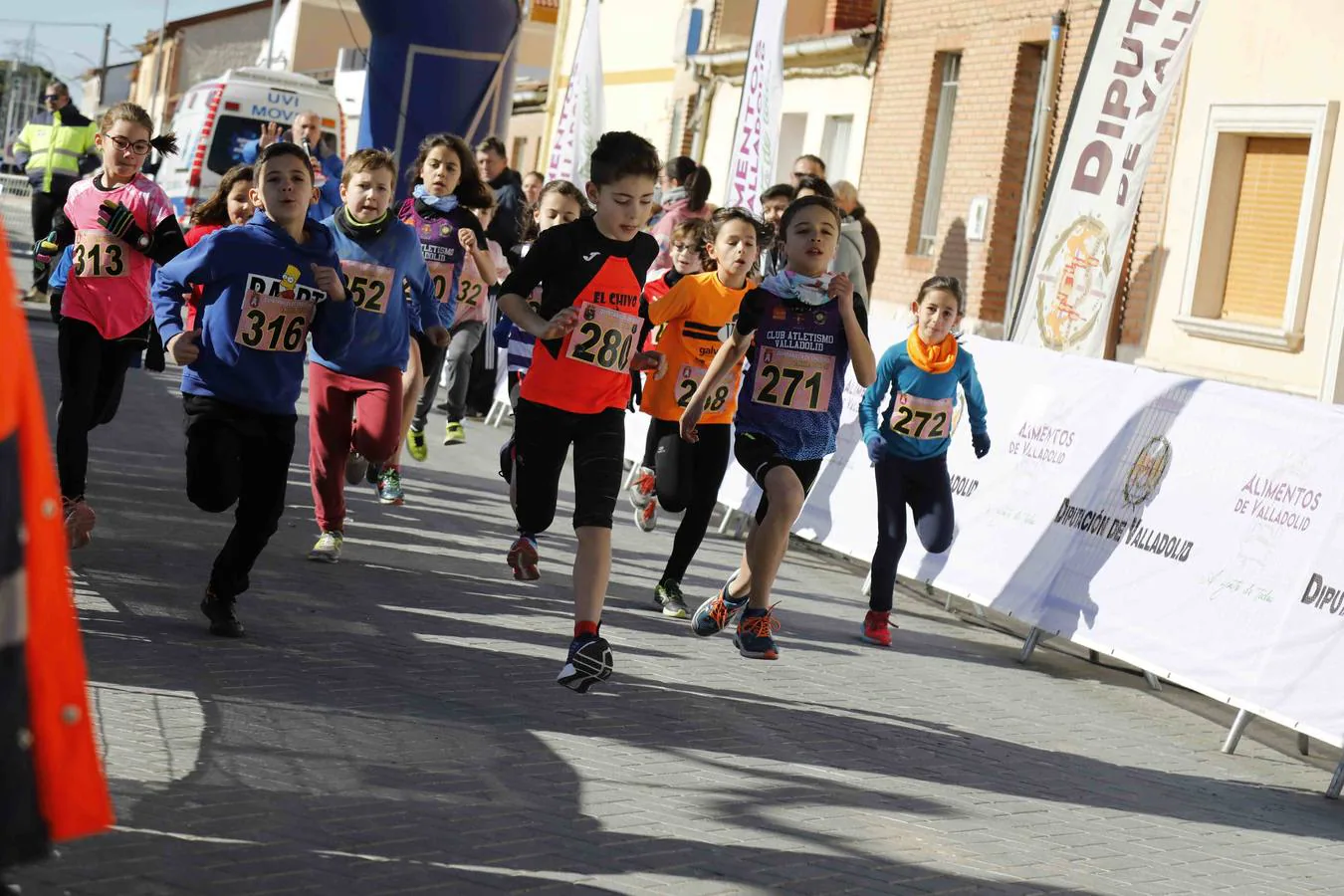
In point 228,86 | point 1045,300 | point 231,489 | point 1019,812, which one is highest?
point 228,86

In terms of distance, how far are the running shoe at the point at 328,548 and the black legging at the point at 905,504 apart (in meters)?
2.72

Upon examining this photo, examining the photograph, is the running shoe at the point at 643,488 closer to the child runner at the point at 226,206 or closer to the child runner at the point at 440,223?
the child runner at the point at 440,223

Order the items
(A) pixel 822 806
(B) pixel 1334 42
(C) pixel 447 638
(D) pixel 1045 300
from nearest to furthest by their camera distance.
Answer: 1. (A) pixel 822 806
2. (C) pixel 447 638
3. (D) pixel 1045 300
4. (B) pixel 1334 42

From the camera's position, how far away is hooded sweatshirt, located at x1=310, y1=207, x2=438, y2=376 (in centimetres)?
925

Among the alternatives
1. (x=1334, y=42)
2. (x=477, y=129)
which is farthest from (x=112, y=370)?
(x=1334, y=42)

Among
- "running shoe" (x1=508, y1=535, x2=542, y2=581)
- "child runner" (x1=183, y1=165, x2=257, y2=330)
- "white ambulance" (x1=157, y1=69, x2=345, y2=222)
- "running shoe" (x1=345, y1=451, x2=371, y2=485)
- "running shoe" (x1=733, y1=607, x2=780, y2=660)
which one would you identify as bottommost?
"running shoe" (x1=733, y1=607, x2=780, y2=660)

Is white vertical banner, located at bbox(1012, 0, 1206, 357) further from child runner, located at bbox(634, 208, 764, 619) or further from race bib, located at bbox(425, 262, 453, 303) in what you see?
child runner, located at bbox(634, 208, 764, 619)

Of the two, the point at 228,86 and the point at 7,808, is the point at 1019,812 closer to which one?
the point at 7,808

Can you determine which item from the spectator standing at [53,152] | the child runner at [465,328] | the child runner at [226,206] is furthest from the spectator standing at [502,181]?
the spectator standing at [53,152]

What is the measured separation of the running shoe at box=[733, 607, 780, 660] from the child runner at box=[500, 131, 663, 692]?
1.13 m

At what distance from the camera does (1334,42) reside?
16094 mm

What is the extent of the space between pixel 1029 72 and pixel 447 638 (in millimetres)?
14761

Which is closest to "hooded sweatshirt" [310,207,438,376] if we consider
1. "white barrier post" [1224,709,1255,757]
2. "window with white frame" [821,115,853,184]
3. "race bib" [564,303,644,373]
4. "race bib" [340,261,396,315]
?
"race bib" [340,261,396,315]

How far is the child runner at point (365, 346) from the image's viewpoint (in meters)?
9.25
